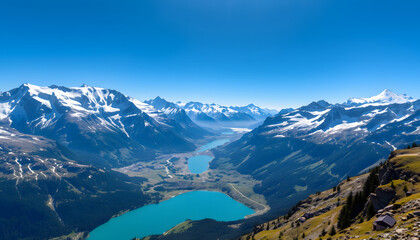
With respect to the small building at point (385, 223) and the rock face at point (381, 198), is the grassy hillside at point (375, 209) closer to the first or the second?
the rock face at point (381, 198)

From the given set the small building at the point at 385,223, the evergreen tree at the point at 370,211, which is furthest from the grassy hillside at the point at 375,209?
the small building at the point at 385,223

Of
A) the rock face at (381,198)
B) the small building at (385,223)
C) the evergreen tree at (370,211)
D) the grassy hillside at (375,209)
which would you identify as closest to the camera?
the small building at (385,223)

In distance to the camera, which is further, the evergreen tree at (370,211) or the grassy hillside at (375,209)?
the evergreen tree at (370,211)

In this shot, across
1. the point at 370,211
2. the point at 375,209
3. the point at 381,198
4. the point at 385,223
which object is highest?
the point at 381,198

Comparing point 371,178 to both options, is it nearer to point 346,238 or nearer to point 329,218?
point 329,218

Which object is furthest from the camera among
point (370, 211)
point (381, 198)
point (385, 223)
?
point (381, 198)

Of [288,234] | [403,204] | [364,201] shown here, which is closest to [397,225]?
[403,204]

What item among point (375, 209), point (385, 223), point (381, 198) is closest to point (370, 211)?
point (375, 209)

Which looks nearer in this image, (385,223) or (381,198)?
(385,223)

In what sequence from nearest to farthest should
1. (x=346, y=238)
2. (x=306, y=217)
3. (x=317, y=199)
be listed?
(x=346, y=238) → (x=306, y=217) → (x=317, y=199)

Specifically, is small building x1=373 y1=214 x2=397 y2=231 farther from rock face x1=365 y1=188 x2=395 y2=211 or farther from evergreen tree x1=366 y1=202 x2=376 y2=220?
rock face x1=365 y1=188 x2=395 y2=211

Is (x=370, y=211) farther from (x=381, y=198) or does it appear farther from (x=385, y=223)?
(x=385, y=223)
